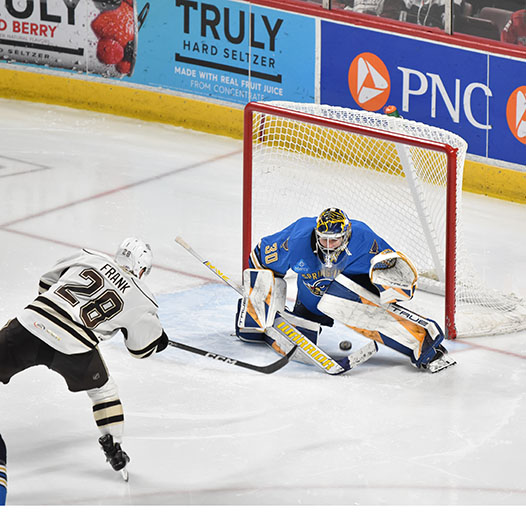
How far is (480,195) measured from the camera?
7.51m

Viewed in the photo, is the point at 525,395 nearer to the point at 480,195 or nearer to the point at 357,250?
the point at 357,250

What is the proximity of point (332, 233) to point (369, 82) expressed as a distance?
2.95 meters

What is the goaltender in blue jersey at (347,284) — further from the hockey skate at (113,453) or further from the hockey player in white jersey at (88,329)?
the hockey skate at (113,453)

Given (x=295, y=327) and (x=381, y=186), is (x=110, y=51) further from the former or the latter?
(x=295, y=327)

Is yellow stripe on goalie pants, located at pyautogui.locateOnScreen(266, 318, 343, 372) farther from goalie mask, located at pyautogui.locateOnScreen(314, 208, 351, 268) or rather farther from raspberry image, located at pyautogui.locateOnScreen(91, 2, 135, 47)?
raspberry image, located at pyautogui.locateOnScreen(91, 2, 135, 47)

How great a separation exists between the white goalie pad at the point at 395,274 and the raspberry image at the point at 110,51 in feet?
14.2

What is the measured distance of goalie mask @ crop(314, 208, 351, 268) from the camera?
195 inches

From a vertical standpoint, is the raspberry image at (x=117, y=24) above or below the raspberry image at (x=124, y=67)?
above

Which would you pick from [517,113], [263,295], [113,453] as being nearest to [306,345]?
[263,295]

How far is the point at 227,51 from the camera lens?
8.30m

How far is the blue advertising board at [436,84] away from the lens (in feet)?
23.5

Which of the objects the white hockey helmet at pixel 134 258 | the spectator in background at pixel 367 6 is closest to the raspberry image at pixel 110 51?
the spectator in background at pixel 367 6

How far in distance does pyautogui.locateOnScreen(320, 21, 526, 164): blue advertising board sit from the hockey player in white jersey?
12.0ft
